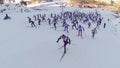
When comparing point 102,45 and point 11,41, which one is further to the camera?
point 102,45

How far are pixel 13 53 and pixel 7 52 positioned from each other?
0.69 metres

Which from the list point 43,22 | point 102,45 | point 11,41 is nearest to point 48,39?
point 11,41

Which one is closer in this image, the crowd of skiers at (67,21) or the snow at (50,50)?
the snow at (50,50)

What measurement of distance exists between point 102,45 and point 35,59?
536 inches

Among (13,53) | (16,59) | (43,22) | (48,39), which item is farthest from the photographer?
(43,22)

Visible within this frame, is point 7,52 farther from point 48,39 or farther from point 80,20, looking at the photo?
point 80,20

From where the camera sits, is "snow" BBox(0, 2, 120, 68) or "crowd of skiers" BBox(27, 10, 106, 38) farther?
"crowd of skiers" BBox(27, 10, 106, 38)

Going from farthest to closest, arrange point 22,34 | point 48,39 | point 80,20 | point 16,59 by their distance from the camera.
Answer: point 80,20 < point 22,34 < point 48,39 < point 16,59

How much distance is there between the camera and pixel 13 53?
3109cm

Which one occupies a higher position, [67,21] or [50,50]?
[50,50]

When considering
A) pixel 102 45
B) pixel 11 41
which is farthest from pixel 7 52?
pixel 102 45

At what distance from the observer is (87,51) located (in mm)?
35312

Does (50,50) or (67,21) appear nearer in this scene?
(50,50)

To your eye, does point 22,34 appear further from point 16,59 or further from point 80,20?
point 80,20
